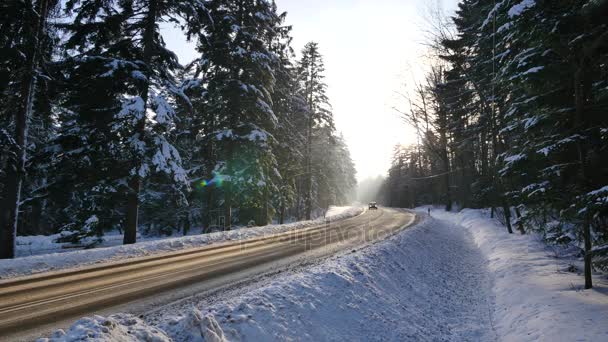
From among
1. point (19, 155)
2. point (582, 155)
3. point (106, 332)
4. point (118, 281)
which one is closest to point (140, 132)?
point (19, 155)

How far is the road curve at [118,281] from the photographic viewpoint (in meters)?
5.44

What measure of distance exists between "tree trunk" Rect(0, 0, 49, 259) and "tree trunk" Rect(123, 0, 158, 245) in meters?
3.59

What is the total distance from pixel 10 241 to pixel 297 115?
75.7 feet

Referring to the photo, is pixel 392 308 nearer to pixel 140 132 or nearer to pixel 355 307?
pixel 355 307

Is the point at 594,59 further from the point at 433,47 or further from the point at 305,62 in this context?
the point at 305,62

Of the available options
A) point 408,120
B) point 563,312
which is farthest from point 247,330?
point 408,120

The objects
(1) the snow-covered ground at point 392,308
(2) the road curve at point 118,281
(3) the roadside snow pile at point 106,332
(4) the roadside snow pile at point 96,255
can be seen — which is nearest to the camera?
(3) the roadside snow pile at point 106,332

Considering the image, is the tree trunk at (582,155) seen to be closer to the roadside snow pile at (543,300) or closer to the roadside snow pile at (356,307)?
the roadside snow pile at (543,300)

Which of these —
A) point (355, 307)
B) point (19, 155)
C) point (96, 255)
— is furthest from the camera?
point (19, 155)

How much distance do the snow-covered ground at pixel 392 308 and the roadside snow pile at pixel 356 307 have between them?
0.02 meters

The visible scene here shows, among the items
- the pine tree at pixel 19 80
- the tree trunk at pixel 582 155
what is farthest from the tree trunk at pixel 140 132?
the tree trunk at pixel 582 155

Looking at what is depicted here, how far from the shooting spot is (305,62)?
31.8 m

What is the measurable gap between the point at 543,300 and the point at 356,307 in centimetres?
441

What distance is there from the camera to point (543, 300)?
23.7 ft
